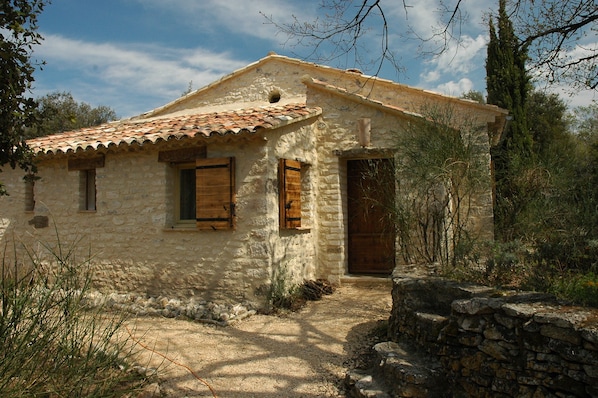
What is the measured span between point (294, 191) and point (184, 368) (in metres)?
3.64

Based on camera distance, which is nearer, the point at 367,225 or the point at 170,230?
the point at 170,230

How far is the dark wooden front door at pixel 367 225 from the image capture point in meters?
8.22

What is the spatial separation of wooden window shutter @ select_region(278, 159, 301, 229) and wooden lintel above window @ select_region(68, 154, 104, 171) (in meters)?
3.27

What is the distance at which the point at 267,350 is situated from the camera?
4.93 meters

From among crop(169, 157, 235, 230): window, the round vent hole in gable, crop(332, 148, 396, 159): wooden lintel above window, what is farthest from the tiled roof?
the round vent hole in gable

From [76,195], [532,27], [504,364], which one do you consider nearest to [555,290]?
[504,364]

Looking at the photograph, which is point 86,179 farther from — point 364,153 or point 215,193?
point 364,153

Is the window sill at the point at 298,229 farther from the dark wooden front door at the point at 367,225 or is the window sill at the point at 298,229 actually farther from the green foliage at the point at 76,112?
the green foliage at the point at 76,112

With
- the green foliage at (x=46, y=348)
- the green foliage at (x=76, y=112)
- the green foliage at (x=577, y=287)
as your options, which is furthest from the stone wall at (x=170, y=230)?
the green foliage at (x=76, y=112)

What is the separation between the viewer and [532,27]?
5.28 m

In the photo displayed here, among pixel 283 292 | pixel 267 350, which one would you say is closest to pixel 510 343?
pixel 267 350

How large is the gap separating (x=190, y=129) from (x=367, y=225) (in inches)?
147

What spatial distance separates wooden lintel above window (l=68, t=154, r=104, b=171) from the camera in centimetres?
771

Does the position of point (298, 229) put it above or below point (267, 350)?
above
